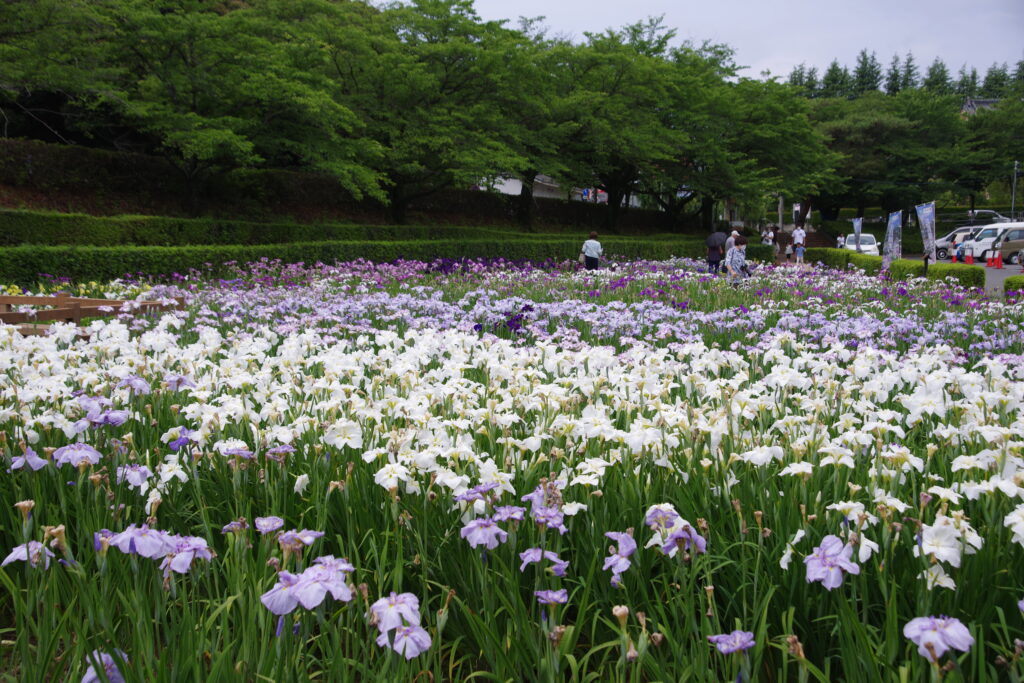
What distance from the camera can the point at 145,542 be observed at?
156 cm

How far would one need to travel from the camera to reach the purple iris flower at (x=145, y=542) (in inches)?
60.7

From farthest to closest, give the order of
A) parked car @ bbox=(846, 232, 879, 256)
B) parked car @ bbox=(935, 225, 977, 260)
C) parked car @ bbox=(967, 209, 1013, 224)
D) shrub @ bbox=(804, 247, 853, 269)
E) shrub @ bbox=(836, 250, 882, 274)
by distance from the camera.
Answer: parked car @ bbox=(967, 209, 1013, 224) → parked car @ bbox=(935, 225, 977, 260) → parked car @ bbox=(846, 232, 879, 256) → shrub @ bbox=(804, 247, 853, 269) → shrub @ bbox=(836, 250, 882, 274)

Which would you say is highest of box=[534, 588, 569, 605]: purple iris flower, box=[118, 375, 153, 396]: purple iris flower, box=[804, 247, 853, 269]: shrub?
box=[804, 247, 853, 269]: shrub

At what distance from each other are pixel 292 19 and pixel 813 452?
2545 centimetres

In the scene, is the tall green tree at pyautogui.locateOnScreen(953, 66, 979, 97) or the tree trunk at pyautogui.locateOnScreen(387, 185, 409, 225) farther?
the tall green tree at pyautogui.locateOnScreen(953, 66, 979, 97)

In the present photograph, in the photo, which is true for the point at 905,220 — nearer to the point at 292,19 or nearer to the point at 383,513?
the point at 292,19

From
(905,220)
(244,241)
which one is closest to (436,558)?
(244,241)

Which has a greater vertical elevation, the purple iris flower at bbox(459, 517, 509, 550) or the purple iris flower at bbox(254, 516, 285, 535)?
the purple iris flower at bbox(254, 516, 285, 535)

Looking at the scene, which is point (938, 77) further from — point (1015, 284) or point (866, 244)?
point (1015, 284)

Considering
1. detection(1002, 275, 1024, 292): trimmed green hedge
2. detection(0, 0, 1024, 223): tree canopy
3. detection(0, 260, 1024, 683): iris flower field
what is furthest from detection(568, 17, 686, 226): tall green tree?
detection(0, 260, 1024, 683): iris flower field

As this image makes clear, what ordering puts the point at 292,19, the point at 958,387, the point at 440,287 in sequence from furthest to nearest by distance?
1. the point at 292,19
2. the point at 440,287
3. the point at 958,387

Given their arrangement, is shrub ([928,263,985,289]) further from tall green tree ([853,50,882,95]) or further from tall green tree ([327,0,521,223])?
tall green tree ([853,50,882,95])

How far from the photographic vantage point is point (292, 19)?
2350cm

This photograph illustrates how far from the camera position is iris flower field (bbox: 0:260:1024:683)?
1571 mm
